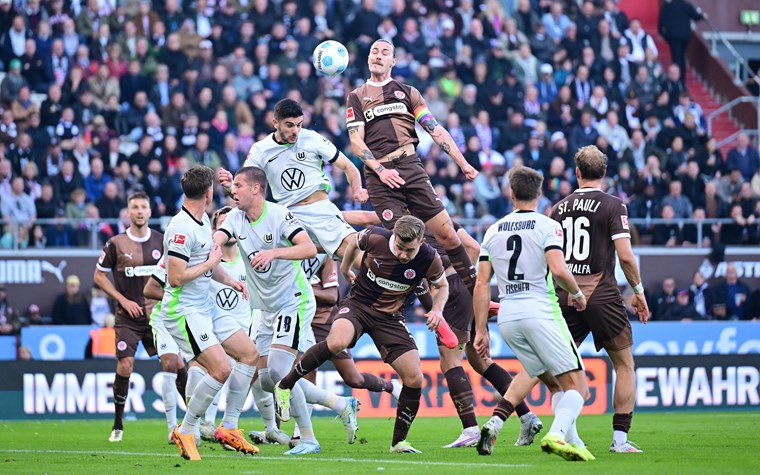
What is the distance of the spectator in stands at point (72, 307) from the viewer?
68.4 feet

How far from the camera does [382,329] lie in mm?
11297

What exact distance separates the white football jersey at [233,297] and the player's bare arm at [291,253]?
7.16 ft

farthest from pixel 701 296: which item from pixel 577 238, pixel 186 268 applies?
pixel 186 268

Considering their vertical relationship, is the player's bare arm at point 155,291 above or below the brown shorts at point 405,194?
below

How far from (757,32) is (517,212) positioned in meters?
25.1

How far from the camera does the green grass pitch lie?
32.0ft

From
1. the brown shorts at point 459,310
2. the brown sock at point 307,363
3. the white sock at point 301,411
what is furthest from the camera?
the brown shorts at point 459,310

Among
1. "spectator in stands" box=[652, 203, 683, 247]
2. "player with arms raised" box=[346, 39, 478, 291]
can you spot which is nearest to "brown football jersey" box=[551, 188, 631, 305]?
"player with arms raised" box=[346, 39, 478, 291]

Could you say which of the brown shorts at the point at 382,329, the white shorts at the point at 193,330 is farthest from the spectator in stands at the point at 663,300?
the white shorts at the point at 193,330

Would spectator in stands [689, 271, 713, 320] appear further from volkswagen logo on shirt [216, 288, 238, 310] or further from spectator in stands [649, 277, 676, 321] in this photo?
volkswagen logo on shirt [216, 288, 238, 310]

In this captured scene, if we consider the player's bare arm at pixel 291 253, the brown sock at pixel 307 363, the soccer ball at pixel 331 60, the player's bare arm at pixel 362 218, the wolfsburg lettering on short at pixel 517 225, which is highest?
the soccer ball at pixel 331 60

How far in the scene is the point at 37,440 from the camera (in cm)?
1437

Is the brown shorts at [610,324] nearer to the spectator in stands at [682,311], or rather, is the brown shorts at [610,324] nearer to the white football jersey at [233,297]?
the white football jersey at [233,297]

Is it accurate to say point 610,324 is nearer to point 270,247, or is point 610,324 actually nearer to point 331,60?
point 270,247
